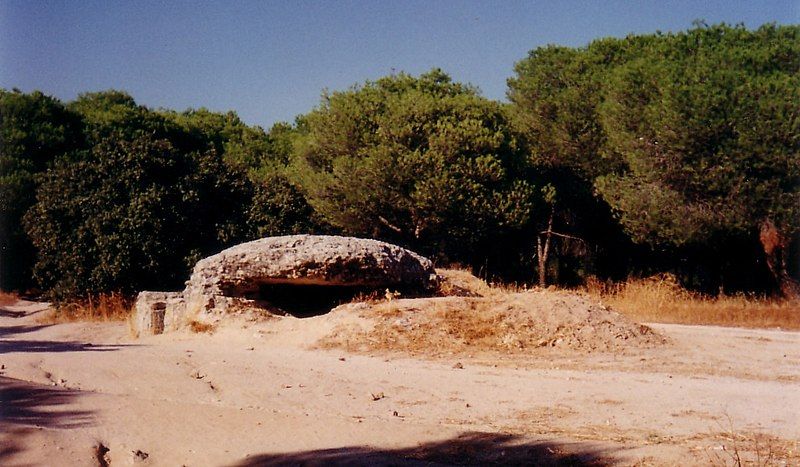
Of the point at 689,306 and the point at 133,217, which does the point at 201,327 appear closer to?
the point at 133,217

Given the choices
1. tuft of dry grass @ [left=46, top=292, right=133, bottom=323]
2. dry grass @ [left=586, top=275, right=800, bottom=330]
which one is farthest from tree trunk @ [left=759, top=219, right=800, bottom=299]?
tuft of dry grass @ [left=46, top=292, right=133, bottom=323]

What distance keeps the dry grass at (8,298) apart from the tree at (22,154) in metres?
0.25

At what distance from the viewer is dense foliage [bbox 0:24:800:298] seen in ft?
60.1

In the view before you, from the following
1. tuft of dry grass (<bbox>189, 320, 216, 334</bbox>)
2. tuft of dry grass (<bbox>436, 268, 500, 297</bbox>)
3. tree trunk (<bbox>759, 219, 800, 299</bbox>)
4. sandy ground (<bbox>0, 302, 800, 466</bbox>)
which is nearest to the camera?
sandy ground (<bbox>0, 302, 800, 466</bbox>)

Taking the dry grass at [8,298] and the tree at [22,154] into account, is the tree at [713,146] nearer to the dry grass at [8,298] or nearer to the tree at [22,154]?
the tree at [22,154]

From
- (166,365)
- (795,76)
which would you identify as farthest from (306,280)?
(795,76)

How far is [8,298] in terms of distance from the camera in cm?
2328

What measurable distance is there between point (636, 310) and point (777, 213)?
373 centimetres

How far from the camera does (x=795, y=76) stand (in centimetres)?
1825

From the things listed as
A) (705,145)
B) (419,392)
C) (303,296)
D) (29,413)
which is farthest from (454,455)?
(705,145)

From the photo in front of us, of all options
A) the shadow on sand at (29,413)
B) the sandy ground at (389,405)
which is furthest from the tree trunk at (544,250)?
the shadow on sand at (29,413)

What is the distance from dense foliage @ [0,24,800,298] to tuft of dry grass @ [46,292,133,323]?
0.32 metres

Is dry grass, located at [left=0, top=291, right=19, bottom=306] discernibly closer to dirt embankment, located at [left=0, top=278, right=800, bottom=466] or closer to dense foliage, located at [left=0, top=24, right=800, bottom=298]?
dense foliage, located at [left=0, top=24, right=800, bottom=298]

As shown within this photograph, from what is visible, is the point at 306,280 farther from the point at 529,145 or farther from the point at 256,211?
the point at 529,145
